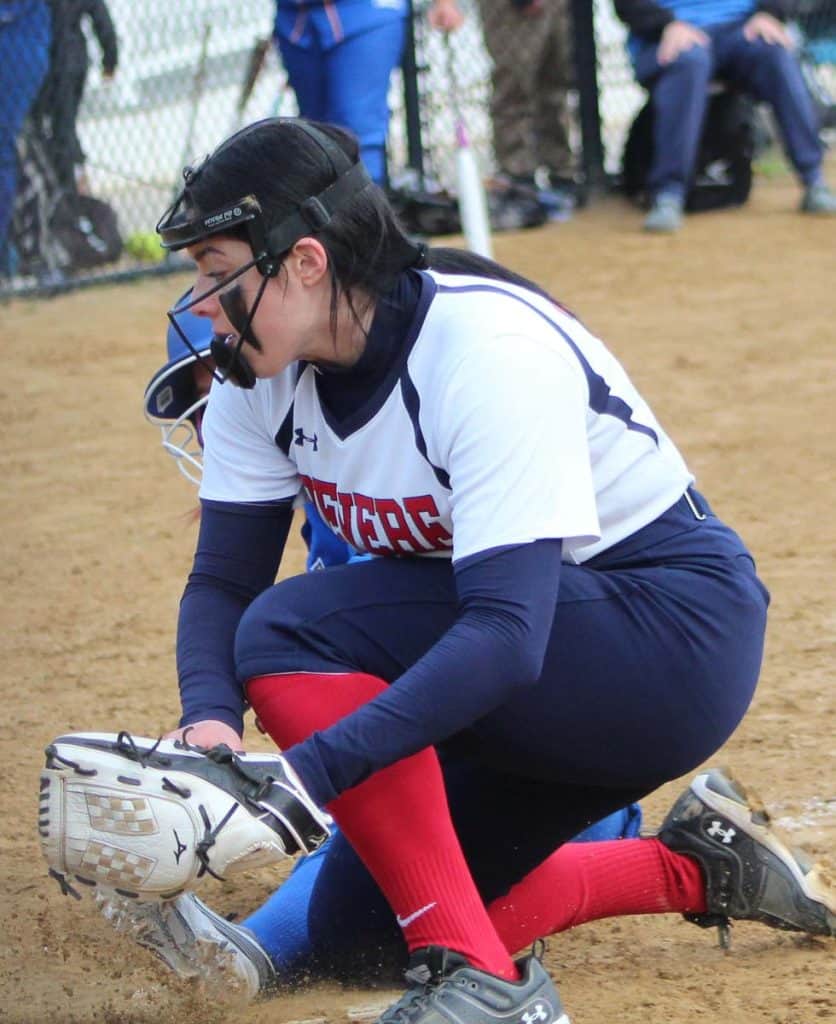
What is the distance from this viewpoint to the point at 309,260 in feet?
7.39

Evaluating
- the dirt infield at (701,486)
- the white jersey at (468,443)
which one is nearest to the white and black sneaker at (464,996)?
the dirt infield at (701,486)

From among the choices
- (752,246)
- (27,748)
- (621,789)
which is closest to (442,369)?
(621,789)

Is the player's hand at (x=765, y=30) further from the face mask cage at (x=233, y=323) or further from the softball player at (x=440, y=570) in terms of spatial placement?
the face mask cage at (x=233, y=323)

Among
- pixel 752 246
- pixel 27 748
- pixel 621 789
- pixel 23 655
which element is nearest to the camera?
pixel 621 789

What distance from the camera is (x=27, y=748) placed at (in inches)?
140

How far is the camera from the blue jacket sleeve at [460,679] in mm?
2053

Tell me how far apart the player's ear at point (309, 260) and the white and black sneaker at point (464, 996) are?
95 cm

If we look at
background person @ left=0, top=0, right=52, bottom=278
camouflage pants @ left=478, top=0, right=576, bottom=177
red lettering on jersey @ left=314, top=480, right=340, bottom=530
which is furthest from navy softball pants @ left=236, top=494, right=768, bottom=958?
camouflage pants @ left=478, top=0, right=576, bottom=177

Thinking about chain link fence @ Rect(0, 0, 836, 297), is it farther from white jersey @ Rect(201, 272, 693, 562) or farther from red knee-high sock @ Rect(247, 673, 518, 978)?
red knee-high sock @ Rect(247, 673, 518, 978)

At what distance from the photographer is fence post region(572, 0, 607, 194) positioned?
898cm

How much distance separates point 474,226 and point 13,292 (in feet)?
8.08

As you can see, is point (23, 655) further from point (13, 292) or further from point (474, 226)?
point (13, 292)

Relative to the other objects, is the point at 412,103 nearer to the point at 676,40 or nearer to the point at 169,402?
the point at 676,40

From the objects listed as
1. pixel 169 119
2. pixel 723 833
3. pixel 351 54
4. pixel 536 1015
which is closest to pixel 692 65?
pixel 351 54
